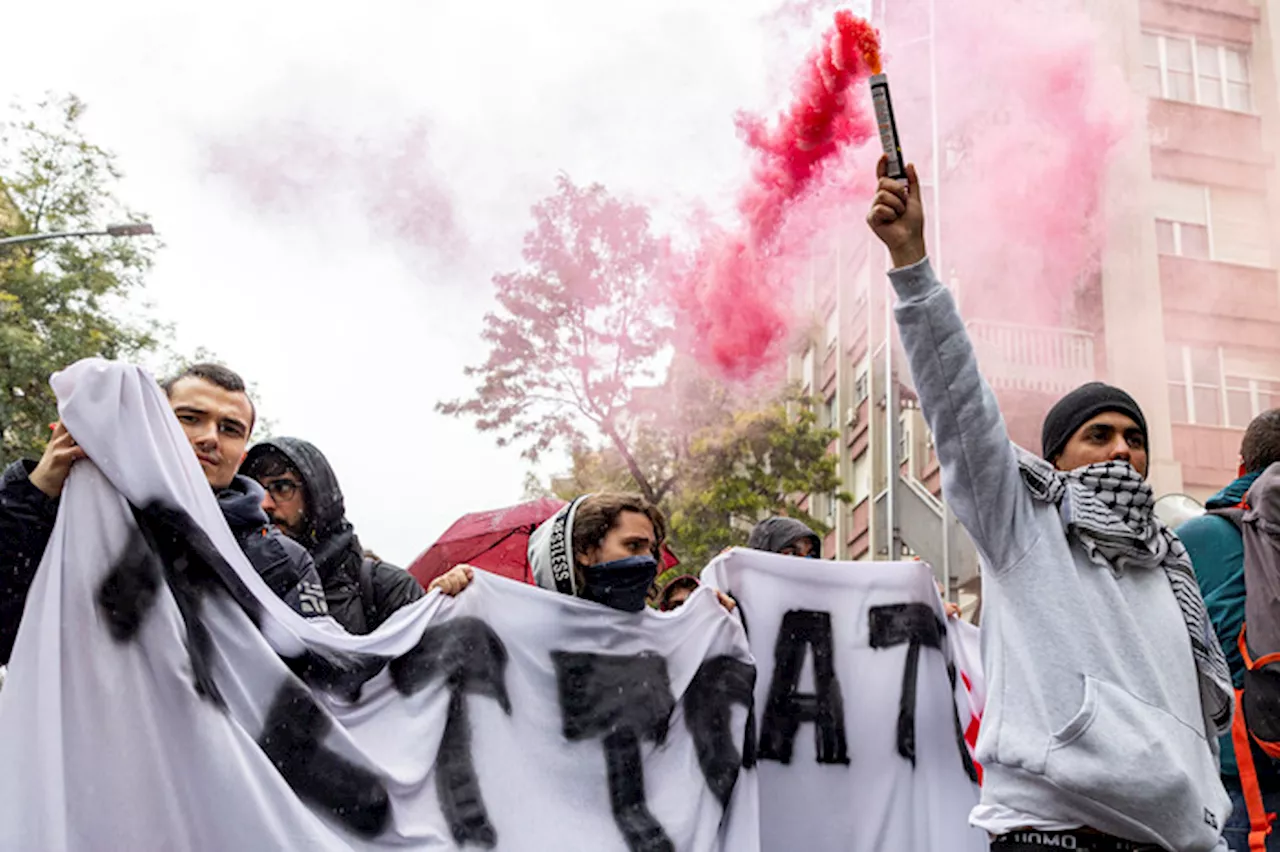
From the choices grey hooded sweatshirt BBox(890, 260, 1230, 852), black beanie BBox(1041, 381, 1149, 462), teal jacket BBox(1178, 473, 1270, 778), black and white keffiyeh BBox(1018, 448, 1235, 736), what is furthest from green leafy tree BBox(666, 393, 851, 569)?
grey hooded sweatshirt BBox(890, 260, 1230, 852)

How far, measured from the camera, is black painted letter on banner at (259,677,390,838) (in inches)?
116

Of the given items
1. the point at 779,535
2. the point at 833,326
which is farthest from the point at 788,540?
the point at 833,326

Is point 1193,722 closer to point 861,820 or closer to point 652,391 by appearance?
point 861,820

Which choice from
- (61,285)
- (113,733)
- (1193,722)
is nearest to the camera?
(1193,722)

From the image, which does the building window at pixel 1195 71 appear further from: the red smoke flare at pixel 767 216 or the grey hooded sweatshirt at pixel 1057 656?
the grey hooded sweatshirt at pixel 1057 656

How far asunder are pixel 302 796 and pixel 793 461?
16.8 metres

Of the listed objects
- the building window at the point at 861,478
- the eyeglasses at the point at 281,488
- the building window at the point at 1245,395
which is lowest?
the eyeglasses at the point at 281,488

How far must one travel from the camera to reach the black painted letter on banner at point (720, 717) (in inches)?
149

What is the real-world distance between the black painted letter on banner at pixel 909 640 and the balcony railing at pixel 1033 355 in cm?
1188

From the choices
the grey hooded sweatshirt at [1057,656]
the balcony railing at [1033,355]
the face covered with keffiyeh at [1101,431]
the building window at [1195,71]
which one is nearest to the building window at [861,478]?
the balcony railing at [1033,355]

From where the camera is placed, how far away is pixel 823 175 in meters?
12.2

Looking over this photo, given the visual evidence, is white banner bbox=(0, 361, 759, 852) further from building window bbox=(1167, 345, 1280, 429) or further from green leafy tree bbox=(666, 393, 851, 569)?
green leafy tree bbox=(666, 393, 851, 569)

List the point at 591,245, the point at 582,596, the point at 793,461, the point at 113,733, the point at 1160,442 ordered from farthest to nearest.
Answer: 1. the point at 793,461
2. the point at 1160,442
3. the point at 591,245
4. the point at 582,596
5. the point at 113,733

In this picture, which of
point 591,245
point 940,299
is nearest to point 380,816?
point 940,299
